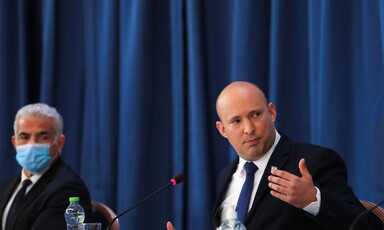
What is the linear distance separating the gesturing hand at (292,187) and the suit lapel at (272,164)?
0.46 meters

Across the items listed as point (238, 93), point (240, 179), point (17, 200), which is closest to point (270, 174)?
point (240, 179)

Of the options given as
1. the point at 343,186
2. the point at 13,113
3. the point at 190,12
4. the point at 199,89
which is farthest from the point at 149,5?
the point at 343,186

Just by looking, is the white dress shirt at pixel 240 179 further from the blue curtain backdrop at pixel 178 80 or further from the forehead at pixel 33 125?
the forehead at pixel 33 125

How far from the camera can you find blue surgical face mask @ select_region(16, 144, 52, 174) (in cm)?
382

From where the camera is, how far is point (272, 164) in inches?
118

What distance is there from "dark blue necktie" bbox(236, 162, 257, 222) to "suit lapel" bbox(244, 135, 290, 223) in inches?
2.9

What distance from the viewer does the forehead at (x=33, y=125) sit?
12.8 ft

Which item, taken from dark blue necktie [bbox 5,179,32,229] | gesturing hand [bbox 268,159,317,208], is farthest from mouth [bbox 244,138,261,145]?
dark blue necktie [bbox 5,179,32,229]

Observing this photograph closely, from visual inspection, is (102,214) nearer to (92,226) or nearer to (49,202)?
(49,202)

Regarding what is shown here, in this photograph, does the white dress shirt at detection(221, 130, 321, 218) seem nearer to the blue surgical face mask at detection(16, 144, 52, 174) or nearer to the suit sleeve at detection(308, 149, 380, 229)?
the suit sleeve at detection(308, 149, 380, 229)

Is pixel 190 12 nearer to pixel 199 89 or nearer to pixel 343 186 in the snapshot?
pixel 199 89

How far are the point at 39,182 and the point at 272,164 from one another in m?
1.58

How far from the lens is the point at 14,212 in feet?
12.2

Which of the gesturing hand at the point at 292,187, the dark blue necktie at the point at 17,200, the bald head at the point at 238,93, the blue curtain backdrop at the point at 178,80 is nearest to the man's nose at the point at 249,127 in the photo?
the bald head at the point at 238,93
